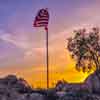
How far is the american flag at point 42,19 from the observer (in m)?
67.2

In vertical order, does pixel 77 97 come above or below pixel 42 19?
below

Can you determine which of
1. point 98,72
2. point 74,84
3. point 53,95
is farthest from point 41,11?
point 98,72

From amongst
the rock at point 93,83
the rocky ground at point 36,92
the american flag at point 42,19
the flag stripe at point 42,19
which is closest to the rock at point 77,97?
the rocky ground at point 36,92

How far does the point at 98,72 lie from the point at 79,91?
14624mm

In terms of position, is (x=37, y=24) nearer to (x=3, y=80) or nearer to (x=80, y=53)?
(x=3, y=80)

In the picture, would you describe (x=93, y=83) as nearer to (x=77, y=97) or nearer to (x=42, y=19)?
(x=77, y=97)

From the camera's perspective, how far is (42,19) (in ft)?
222

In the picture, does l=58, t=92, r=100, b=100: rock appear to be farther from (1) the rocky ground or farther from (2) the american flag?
(2) the american flag

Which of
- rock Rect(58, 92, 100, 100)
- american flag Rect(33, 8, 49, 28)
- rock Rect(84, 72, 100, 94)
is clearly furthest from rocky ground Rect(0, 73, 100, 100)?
american flag Rect(33, 8, 49, 28)

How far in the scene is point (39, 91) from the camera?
7750 cm

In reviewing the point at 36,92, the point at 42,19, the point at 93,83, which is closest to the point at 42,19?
the point at 42,19

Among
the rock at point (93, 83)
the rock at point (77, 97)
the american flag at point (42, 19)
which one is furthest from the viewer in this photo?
the rock at point (93, 83)

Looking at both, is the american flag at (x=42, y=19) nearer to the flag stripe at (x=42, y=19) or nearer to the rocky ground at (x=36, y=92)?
the flag stripe at (x=42, y=19)

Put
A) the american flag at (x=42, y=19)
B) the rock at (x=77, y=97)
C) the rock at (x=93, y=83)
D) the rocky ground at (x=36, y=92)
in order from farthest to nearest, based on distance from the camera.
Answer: the rock at (x=93, y=83), the rocky ground at (x=36, y=92), the rock at (x=77, y=97), the american flag at (x=42, y=19)
